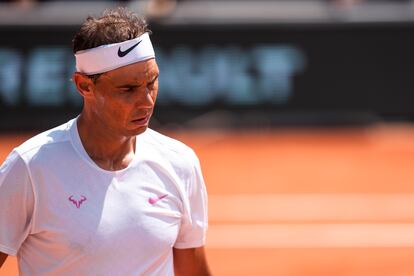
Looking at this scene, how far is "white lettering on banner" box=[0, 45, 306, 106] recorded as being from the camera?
1630cm

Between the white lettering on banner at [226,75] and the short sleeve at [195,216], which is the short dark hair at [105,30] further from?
the white lettering on banner at [226,75]

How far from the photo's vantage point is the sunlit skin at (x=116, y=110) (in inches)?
131

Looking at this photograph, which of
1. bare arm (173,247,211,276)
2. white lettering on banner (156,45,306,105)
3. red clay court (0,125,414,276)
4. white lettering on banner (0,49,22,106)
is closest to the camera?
bare arm (173,247,211,276)

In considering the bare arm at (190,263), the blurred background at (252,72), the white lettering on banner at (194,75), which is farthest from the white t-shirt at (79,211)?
the white lettering on banner at (194,75)

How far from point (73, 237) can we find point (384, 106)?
14063mm

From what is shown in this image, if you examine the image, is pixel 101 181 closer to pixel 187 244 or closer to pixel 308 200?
pixel 187 244

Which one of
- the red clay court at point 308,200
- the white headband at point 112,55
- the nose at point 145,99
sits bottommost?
the red clay court at point 308,200

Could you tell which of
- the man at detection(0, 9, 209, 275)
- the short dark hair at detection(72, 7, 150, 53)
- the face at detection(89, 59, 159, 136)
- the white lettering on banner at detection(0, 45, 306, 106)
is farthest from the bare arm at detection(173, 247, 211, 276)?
the white lettering on banner at detection(0, 45, 306, 106)

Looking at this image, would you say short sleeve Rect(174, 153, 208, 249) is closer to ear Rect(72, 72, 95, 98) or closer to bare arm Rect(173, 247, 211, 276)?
bare arm Rect(173, 247, 211, 276)

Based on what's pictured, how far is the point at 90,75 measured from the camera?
3387 mm

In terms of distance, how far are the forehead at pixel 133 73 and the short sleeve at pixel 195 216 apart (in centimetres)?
41

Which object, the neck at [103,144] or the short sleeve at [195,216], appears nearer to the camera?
the neck at [103,144]

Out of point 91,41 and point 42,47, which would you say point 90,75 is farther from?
point 42,47

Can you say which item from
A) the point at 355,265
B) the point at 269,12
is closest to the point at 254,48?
the point at 269,12
